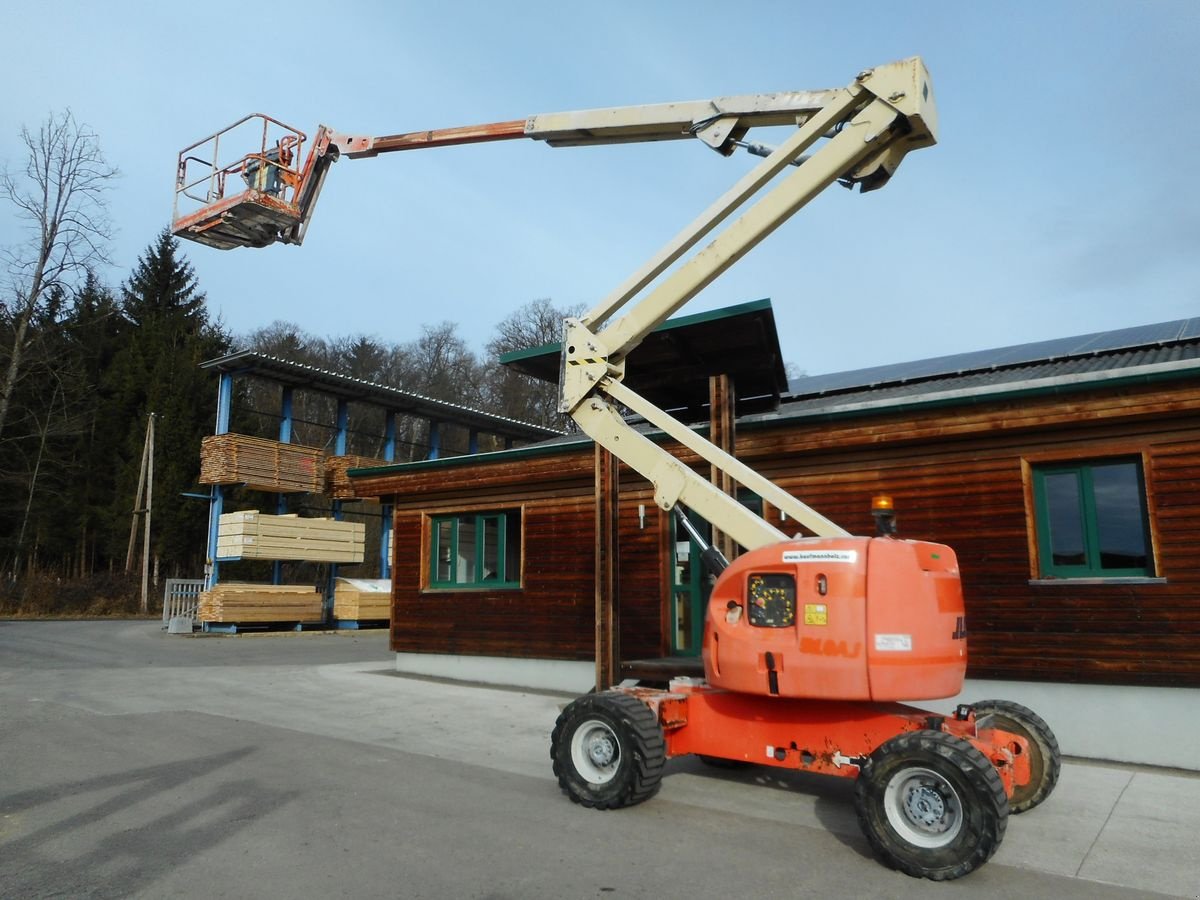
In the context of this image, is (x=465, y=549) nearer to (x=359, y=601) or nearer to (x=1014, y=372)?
(x=1014, y=372)

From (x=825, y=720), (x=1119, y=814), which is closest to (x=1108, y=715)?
(x=1119, y=814)

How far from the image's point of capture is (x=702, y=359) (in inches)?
443

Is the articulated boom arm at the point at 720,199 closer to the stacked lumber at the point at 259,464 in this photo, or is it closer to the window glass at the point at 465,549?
the window glass at the point at 465,549

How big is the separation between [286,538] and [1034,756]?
2415cm

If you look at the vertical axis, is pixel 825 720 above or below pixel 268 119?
below

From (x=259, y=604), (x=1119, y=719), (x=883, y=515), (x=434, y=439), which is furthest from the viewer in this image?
(x=434, y=439)

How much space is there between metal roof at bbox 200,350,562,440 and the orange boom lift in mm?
21391

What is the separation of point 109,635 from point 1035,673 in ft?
77.0

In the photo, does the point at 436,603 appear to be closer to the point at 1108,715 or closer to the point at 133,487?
the point at 1108,715

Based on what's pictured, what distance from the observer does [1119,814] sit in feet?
22.2

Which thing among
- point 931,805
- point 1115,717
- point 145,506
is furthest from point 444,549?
point 145,506

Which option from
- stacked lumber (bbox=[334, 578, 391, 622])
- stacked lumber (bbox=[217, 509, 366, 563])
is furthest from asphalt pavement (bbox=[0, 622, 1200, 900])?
stacked lumber (bbox=[334, 578, 391, 622])

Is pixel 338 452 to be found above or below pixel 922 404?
above

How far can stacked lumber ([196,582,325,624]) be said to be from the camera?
24953 millimetres
